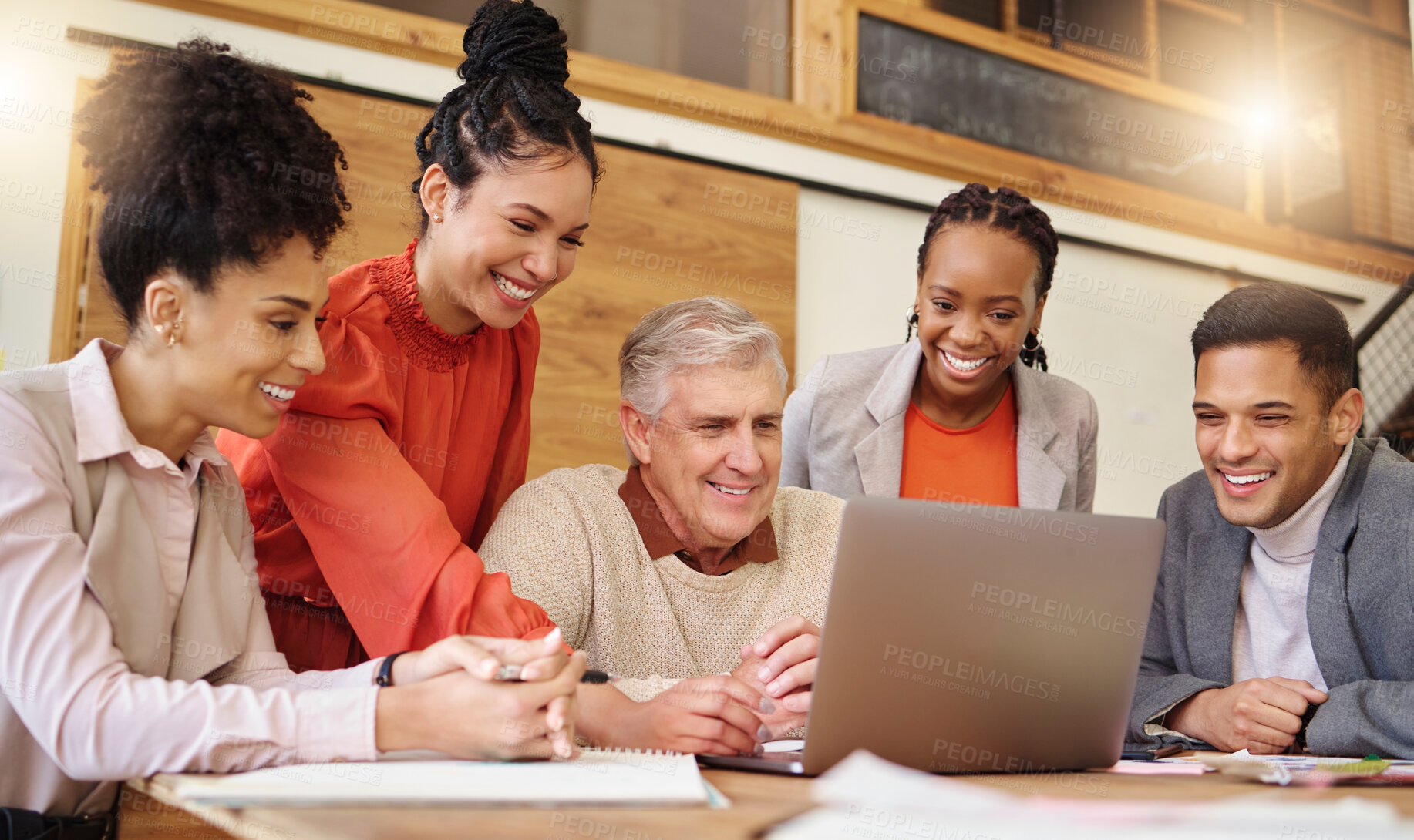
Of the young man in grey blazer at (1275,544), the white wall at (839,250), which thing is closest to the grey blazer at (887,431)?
the young man in grey blazer at (1275,544)

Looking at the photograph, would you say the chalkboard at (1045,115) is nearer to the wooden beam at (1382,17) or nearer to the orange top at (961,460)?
the wooden beam at (1382,17)

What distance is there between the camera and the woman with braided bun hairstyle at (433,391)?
1.38 m

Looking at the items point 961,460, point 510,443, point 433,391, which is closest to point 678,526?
point 510,443

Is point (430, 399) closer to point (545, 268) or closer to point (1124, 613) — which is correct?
point (545, 268)

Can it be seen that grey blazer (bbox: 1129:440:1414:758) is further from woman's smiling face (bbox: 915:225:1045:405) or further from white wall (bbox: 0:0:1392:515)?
white wall (bbox: 0:0:1392:515)

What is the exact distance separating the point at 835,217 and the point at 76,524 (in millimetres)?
3288

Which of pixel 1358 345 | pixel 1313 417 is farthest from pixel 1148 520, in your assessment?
pixel 1358 345

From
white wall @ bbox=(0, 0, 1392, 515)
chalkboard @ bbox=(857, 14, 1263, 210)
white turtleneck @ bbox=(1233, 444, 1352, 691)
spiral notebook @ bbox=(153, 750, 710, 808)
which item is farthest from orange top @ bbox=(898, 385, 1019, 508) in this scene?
chalkboard @ bbox=(857, 14, 1263, 210)

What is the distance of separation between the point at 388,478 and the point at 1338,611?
1.52m

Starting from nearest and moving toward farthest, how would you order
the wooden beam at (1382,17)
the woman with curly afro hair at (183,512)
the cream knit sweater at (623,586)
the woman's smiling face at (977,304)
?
1. the woman with curly afro hair at (183,512)
2. the cream knit sweater at (623,586)
3. the woman's smiling face at (977,304)
4. the wooden beam at (1382,17)

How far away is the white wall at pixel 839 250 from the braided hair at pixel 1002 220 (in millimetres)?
1569

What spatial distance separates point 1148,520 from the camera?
44.9 inches

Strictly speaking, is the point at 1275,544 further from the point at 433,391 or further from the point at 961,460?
the point at 433,391

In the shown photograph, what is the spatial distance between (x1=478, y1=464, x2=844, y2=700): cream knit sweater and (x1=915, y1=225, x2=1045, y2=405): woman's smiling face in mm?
668
